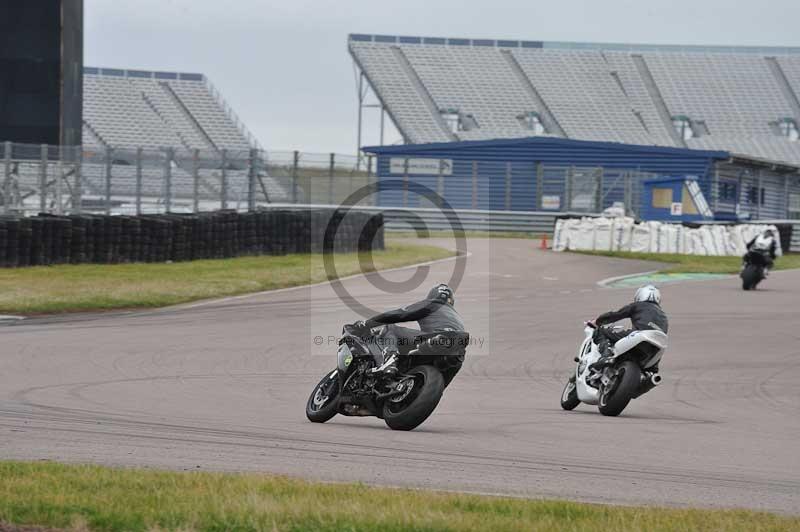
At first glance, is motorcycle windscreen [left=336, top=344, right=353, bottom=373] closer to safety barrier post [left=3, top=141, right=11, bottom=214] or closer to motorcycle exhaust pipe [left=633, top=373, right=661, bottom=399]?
motorcycle exhaust pipe [left=633, top=373, right=661, bottom=399]

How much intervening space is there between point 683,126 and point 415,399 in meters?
62.8

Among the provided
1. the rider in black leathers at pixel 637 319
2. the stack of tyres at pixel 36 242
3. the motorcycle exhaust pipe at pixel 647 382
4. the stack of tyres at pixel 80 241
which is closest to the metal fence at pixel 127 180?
the stack of tyres at pixel 80 241

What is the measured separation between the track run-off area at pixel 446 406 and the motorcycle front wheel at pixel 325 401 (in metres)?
0.17

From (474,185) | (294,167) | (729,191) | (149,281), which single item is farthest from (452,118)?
(149,281)

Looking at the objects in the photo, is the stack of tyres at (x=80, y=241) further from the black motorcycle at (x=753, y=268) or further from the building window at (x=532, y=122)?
the building window at (x=532, y=122)

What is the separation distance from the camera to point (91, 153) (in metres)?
32.7

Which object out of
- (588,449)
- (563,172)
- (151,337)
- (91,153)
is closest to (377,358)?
(588,449)

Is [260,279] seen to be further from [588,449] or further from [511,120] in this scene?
[511,120]

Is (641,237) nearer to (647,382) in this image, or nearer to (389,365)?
(647,382)

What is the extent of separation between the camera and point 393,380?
412 inches

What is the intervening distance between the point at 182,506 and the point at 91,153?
89.5ft

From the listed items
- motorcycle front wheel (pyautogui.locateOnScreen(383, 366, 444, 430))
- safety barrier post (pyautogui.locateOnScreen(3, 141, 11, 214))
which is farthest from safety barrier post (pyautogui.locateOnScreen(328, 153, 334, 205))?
motorcycle front wheel (pyautogui.locateOnScreen(383, 366, 444, 430))

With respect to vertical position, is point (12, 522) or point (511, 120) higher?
point (511, 120)

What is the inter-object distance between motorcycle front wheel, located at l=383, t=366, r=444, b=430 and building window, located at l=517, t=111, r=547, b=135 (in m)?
60.1
